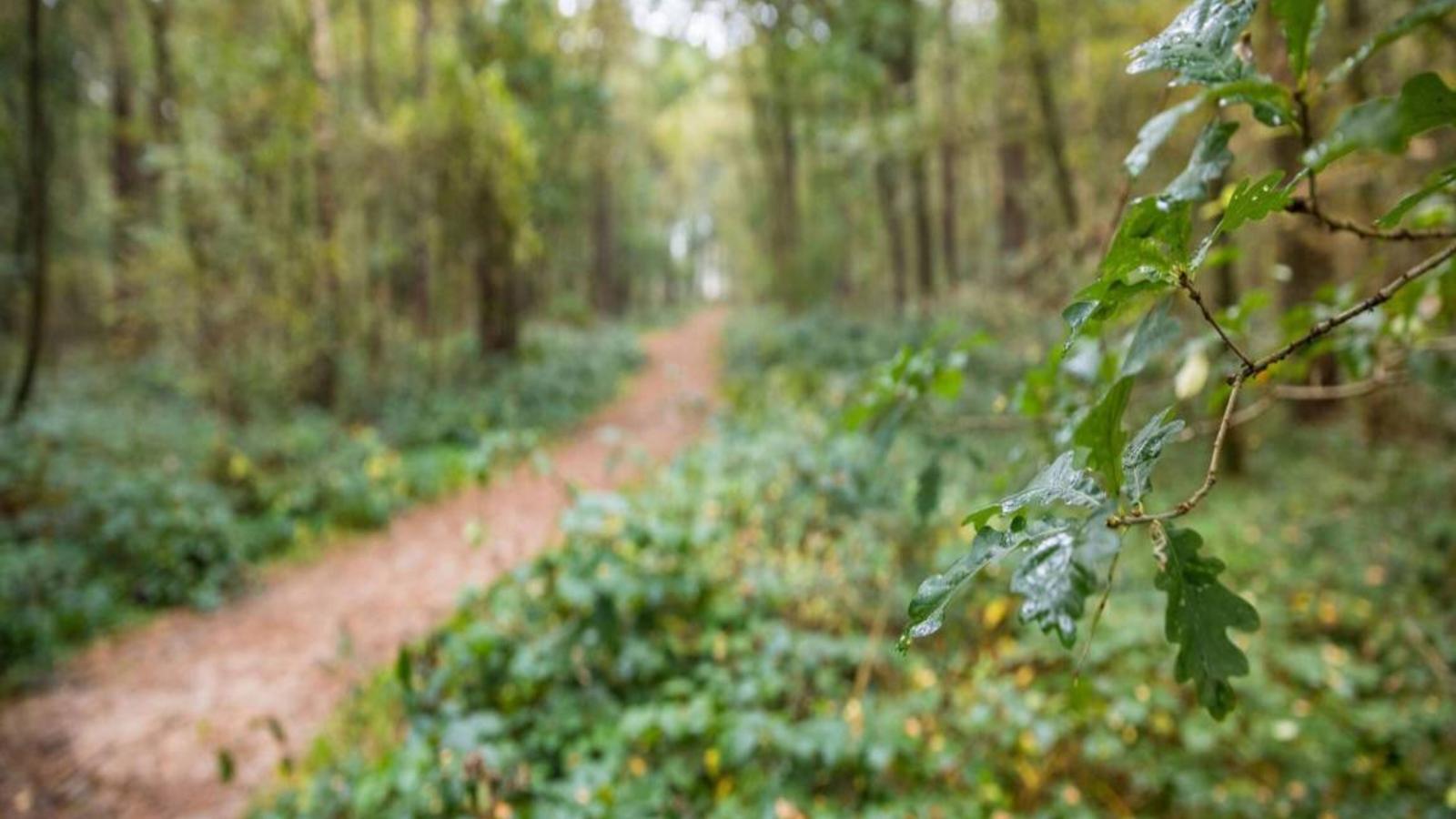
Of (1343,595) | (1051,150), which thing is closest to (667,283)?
(1051,150)

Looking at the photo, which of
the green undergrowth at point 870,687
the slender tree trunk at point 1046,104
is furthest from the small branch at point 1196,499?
the slender tree trunk at point 1046,104

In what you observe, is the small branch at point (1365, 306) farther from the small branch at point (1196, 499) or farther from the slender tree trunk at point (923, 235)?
the slender tree trunk at point (923, 235)

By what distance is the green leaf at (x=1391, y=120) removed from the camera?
55 cm

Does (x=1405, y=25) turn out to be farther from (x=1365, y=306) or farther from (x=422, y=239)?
(x=422, y=239)

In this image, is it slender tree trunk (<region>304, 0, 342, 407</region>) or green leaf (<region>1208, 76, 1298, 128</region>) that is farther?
slender tree trunk (<region>304, 0, 342, 407</region>)

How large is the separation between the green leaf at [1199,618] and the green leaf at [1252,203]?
1.00ft

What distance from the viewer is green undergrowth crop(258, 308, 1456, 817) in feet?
8.71

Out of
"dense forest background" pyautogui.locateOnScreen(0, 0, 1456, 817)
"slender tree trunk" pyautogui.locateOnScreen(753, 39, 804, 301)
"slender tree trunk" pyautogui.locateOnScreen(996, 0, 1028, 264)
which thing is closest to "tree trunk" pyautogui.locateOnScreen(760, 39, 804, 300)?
"slender tree trunk" pyautogui.locateOnScreen(753, 39, 804, 301)

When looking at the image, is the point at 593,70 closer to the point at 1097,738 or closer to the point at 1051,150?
the point at 1051,150

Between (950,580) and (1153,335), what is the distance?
0.37m

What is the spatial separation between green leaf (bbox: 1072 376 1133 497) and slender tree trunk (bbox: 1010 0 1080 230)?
628 cm

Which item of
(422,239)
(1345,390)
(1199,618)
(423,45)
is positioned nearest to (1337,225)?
(1199,618)

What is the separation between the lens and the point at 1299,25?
28.9 inches

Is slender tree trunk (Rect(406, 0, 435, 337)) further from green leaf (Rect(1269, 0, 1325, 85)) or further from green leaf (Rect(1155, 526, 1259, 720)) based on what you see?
green leaf (Rect(1155, 526, 1259, 720))
